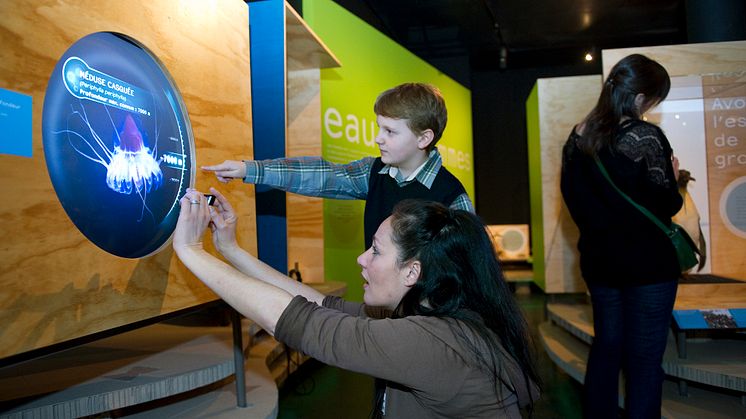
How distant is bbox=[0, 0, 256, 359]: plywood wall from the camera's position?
3.68 ft

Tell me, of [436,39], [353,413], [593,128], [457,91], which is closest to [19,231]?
[593,128]

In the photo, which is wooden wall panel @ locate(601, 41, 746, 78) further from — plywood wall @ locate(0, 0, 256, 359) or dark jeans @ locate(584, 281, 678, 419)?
plywood wall @ locate(0, 0, 256, 359)

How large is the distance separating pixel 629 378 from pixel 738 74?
7.48 ft

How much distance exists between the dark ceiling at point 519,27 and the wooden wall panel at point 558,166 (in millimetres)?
2538

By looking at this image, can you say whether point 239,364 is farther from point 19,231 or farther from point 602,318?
point 602,318

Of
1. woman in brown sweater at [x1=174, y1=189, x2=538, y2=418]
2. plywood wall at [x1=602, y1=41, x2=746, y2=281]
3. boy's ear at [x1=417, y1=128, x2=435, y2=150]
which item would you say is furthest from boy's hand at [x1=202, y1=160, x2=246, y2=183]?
plywood wall at [x1=602, y1=41, x2=746, y2=281]

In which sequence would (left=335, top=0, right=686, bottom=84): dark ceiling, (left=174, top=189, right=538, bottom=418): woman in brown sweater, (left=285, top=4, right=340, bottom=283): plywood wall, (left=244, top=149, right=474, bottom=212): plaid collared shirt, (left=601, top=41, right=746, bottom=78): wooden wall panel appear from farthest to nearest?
(left=335, top=0, right=686, bottom=84): dark ceiling, (left=285, top=4, right=340, bottom=283): plywood wall, (left=601, top=41, right=746, bottom=78): wooden wall panel, (left=244, top=149, right=474, bottom=212): plaid collared shirt, (left=174, top=189, right=538, bottom=418): woman in brown sweater

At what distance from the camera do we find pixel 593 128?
227cm

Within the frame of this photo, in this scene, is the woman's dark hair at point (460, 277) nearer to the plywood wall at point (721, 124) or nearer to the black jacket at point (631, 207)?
the black jacket at point (631, 207)

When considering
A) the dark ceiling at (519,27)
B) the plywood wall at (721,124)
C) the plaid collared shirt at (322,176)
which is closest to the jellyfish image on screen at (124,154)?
the plaid collared shirt at (322,176)

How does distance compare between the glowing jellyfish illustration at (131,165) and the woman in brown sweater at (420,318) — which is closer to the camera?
the woman in brown sweater at (420,318)

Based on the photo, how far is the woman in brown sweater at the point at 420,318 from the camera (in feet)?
3.50

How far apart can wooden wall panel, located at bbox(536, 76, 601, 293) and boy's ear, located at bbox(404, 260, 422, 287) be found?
168 inches

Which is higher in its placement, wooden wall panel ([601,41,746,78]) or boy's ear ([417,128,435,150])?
wooden wall panel ([601,41,746,78])
